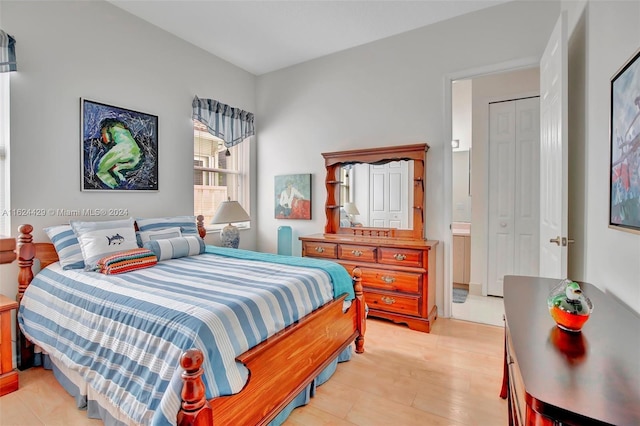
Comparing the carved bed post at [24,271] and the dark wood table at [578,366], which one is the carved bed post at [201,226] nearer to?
the carved bed post at [24,271]

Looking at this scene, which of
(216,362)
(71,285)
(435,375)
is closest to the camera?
(216,362)

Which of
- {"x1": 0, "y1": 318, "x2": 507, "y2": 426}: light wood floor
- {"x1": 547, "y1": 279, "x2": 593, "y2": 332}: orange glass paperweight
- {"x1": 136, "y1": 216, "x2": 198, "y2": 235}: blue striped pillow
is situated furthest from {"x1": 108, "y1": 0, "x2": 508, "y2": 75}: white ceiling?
{"x1": 0, "y1": 318, "x2": 507, "y2": 426}: light wood floor

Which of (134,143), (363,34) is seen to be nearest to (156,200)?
(134,143)

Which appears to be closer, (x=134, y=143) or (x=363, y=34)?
(x=134, y=143)

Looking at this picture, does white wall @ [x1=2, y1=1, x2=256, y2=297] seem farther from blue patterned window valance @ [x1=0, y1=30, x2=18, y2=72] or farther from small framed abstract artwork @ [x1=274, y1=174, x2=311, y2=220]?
small framed abstract artwork @ [x1=274, y1=174, x2=311, y2=220]

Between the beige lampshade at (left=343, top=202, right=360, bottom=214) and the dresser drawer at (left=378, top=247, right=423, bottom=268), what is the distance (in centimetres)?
72

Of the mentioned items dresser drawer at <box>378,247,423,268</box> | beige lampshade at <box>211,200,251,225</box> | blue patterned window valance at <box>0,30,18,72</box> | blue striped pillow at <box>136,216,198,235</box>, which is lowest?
dresser drawer at <box>378,247,423,268</box>

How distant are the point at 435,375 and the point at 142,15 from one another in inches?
156

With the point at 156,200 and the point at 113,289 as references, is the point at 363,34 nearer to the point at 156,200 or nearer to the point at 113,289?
the point at 156,200

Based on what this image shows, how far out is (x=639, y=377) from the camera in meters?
0.77

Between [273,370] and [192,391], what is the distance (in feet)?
1.67

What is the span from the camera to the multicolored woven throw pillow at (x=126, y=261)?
212 cm

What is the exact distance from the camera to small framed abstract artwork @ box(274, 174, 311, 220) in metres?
3.95

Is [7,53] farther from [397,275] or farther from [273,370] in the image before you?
[397,275]
